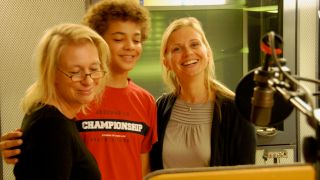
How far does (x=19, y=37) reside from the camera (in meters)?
2.16

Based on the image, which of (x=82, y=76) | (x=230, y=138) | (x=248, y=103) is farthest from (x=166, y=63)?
(x=248, y=103)

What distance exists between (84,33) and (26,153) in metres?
0.40

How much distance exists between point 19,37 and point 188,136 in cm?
102

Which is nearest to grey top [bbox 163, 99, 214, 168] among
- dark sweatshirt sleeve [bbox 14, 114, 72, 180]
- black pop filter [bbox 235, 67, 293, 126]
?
dark sweatshirt sleeve [bbox 14, 114, 72, 180]

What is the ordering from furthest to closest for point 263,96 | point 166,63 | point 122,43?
point 166,63 < point 122,43 < point 263,96

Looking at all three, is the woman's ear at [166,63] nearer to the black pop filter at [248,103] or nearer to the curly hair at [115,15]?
the curly hair at [115,15]

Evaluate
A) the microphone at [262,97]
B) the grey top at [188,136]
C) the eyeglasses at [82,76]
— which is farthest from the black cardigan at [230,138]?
the microphone at [262,97]

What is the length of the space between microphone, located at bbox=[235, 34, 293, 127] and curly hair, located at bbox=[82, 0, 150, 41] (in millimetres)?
878

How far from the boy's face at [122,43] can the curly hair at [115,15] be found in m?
0.02

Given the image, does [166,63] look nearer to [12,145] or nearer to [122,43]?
[122,43]

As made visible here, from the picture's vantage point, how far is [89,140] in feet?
5.14

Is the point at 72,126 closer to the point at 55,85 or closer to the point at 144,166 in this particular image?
the point at 55,85

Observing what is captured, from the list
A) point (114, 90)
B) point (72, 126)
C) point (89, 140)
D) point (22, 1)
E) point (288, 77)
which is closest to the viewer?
point (288, 77)

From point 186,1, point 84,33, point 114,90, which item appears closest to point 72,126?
point 84,33
